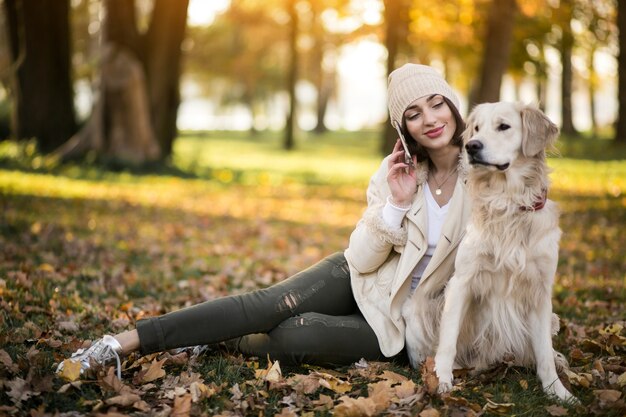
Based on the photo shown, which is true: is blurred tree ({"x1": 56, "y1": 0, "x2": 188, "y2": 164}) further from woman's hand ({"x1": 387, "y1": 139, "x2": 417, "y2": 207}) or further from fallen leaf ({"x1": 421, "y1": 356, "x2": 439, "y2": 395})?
fallen leaf ({"x1": 421, "y1": 356, "x2": 439, "y2": 395})

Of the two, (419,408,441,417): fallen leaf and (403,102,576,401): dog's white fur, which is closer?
(419,408,441,417): fallen leaf

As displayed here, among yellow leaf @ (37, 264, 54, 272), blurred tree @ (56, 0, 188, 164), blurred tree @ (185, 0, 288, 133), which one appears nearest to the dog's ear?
yellow leaf @ (37, 264, 54, 272)

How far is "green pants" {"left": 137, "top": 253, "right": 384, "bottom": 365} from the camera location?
3.40 m

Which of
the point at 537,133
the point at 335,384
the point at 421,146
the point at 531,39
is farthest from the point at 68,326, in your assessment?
the point at 531,39

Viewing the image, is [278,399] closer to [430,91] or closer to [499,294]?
[499,294]

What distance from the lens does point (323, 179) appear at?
52.2 feet

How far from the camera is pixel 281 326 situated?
3.63 meters

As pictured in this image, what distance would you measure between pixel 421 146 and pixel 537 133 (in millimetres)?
749

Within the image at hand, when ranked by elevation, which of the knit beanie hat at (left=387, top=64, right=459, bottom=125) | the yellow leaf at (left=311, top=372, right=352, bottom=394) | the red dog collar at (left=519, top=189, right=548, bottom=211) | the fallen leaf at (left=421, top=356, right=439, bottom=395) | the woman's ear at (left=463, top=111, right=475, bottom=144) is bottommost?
the yellow leaf at (left=311, top=372, right=352, bottom=394)

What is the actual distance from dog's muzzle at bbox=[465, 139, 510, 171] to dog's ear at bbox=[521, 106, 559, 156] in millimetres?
147

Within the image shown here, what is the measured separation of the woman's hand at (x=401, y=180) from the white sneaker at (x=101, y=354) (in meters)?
1.73

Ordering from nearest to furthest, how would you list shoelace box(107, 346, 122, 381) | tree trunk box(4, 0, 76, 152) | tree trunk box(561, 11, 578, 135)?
1. shoelace box(107, 346, 122, 381)
2. tree trunk box(4, 0, 76, 152)
3. tree trunk box(561, 11, 578, 135)

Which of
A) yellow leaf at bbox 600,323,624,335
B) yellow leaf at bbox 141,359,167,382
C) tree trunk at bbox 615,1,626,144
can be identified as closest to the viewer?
yellow leaf at bbox 141,359,167,382

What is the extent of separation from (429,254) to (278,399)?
3.97ft
